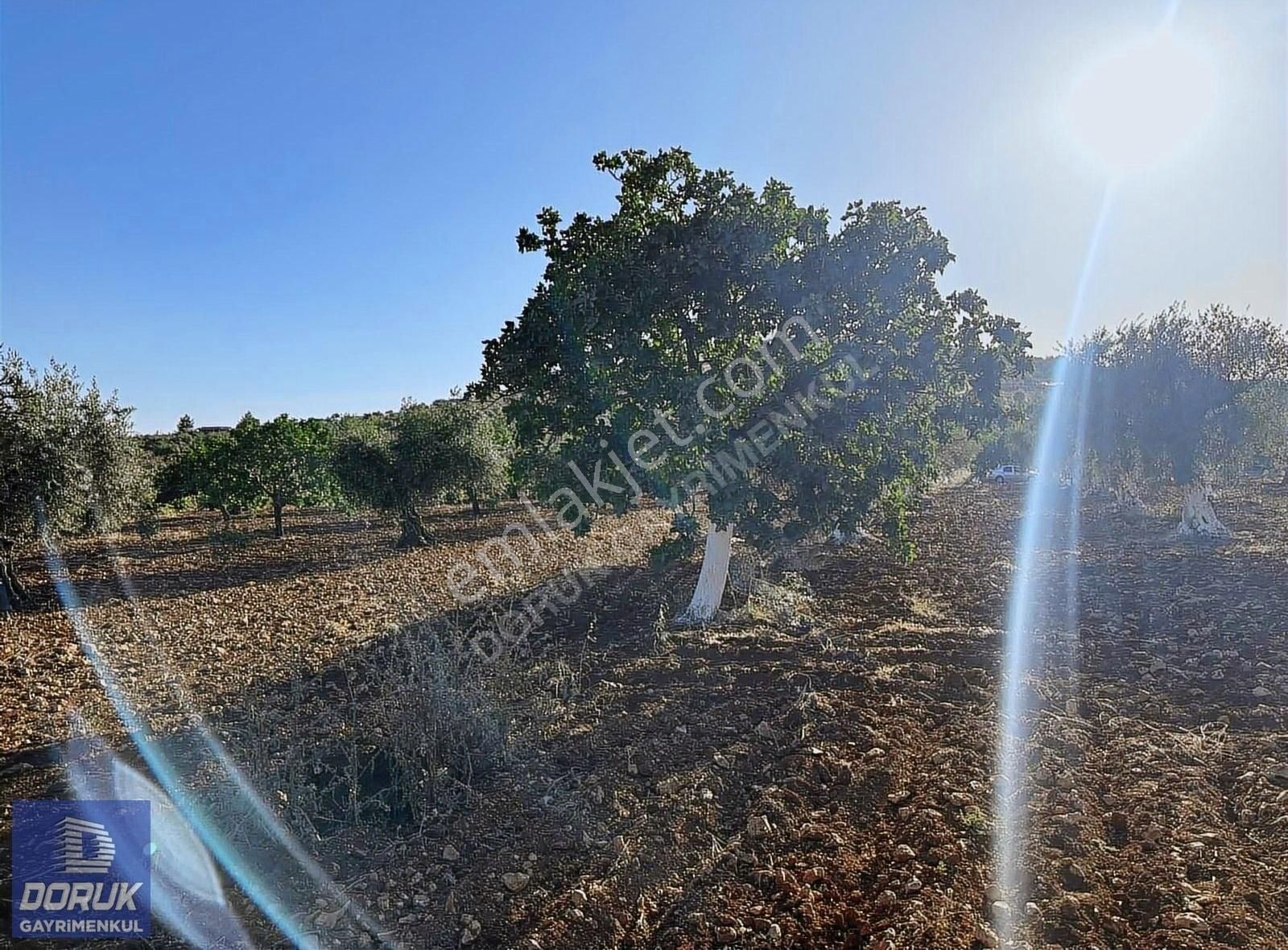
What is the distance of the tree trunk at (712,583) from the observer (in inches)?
349

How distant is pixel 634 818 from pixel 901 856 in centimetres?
165

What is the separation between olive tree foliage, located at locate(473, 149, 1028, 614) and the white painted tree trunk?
12.3m

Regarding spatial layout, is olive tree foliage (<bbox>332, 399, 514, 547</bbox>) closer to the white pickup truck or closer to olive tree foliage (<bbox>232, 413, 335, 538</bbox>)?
olive tree foliage (<bbox>232, 413, 335, 538</bbox>)

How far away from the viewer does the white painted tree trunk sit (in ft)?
50.6

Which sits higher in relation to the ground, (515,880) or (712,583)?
(712,583)

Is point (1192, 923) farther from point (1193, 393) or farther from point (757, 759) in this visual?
point (1193, 393)

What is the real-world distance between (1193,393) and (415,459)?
18762 mm

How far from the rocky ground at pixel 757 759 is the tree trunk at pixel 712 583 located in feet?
1.43

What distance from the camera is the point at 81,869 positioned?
395cm

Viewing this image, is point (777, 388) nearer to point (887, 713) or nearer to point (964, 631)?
point (887, 713)

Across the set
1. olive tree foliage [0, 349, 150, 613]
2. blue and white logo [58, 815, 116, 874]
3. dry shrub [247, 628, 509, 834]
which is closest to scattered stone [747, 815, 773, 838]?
dry shrub [247, 628, 509, 834]

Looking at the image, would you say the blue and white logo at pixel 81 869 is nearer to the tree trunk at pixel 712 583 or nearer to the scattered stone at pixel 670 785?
the scattered stone at pixel 670 785

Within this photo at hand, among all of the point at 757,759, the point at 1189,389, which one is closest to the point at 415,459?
the point at 757,759

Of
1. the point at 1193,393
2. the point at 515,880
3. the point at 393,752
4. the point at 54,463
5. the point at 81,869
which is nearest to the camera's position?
the point at 515,880
